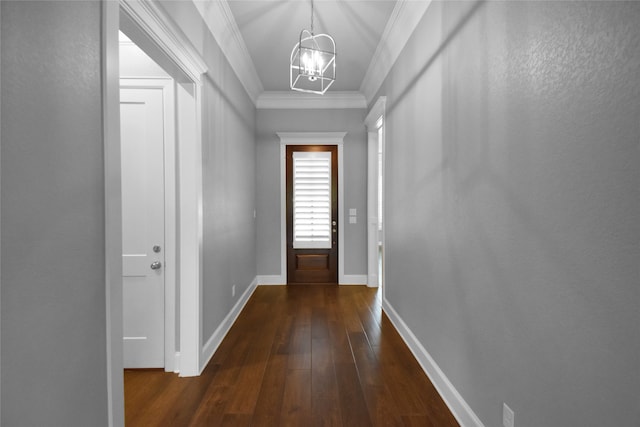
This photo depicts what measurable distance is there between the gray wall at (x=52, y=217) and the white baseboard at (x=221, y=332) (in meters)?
1.26

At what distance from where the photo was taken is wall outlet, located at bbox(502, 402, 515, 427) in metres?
1.48

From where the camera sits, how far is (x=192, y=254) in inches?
96.8

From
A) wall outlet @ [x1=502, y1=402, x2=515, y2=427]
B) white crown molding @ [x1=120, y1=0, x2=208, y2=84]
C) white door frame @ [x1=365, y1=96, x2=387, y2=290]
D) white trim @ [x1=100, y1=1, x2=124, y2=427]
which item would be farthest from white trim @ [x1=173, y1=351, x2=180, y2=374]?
white door frame @ [x1=365, y1=96, x2=387, y2=290]

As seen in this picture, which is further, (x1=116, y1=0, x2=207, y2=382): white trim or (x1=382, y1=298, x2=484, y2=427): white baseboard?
(x1=116, y1=0, x2=207, y2=382): white trim

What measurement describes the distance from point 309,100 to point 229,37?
2.05 metres

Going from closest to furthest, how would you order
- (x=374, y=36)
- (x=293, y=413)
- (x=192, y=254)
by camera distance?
(x=293, y=413), (x=192, y=254), (x=374, y=36)

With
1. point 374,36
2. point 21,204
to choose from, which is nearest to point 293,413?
point 21,204

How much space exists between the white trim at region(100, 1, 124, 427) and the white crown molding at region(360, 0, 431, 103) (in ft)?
7.05

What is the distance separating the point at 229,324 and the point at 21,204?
268 centimetres

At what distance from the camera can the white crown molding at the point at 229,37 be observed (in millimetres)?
2634

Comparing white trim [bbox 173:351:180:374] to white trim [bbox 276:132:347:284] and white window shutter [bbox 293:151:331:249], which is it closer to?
white trim [bbox 276:132:347:284]

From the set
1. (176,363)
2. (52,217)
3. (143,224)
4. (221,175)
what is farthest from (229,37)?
(176,363)

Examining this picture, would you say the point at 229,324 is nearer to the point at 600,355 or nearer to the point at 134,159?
the point at 134,159

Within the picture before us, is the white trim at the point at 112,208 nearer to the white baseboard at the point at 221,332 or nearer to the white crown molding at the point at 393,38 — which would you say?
the white baseboard at the point at 221,332
